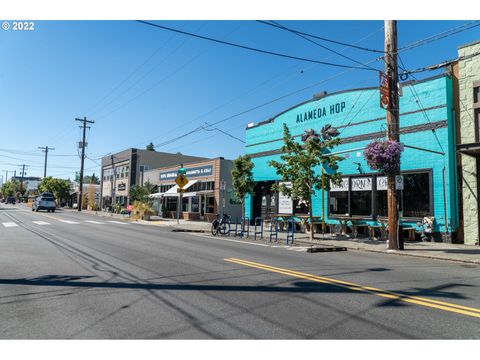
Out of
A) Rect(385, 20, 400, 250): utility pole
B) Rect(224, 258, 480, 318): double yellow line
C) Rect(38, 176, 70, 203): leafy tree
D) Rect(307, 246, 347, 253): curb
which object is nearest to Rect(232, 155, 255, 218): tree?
Rect(307, 246, 347, 253): curb

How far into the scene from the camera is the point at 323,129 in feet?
71.8

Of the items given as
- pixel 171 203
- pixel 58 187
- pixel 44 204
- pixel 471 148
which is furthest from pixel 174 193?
pixel 58 187

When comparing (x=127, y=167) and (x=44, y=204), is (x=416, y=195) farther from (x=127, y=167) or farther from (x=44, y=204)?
(x=44, y=204)

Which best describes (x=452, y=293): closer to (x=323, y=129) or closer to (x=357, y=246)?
(x=357, y=246)

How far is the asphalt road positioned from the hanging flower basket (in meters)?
4.06

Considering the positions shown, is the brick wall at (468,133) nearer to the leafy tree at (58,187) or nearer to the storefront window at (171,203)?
the storefront window at (171,203)

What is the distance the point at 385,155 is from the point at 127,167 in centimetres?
4357

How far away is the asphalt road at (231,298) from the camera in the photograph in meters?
4.54

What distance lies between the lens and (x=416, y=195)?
1692cm

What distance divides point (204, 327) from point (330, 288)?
3.05 m

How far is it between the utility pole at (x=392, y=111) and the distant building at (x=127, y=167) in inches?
1480

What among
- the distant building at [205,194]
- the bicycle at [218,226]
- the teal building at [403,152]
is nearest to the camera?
the teal building at [403,152]

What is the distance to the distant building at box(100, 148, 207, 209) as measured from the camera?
50.1 m

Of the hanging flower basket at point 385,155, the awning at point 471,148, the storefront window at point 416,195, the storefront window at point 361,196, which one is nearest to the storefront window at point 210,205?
the storefront window at point 361,196
